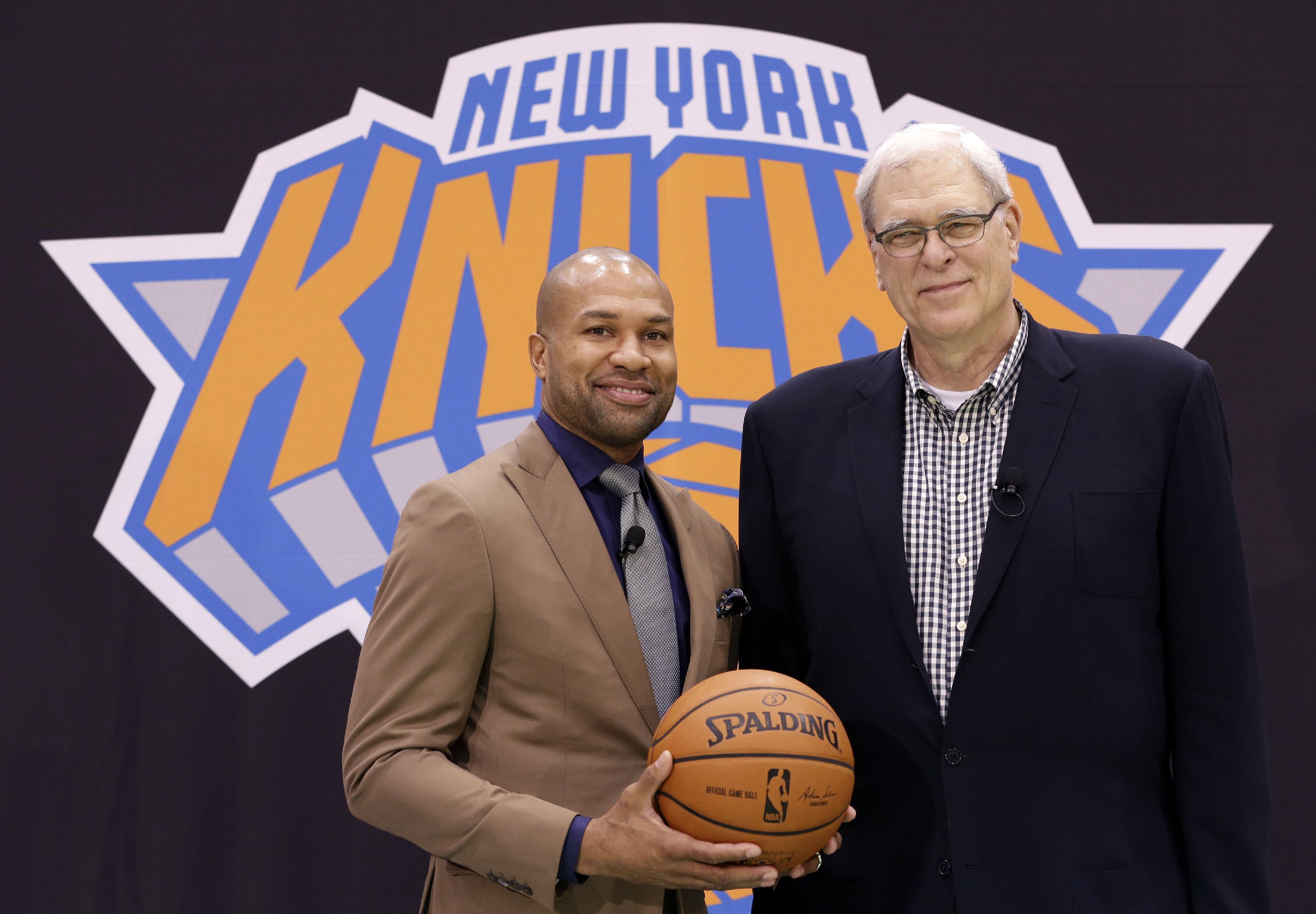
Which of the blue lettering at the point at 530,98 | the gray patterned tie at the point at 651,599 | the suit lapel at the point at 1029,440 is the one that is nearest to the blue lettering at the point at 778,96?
the blue lettering at the point at 530,98

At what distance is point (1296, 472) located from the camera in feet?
10.1

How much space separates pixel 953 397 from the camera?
173cm

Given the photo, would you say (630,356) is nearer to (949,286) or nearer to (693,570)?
(693,570)

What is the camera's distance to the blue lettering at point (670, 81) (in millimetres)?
3332

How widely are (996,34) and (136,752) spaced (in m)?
3.76

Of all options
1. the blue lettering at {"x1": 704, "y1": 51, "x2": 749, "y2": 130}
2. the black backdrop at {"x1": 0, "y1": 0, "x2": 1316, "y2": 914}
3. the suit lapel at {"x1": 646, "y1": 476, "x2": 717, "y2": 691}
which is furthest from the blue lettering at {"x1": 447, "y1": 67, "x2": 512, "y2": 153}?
the suit lapel at {"x1": 646, "y1": 476, "x2": 717, "y2": 691}

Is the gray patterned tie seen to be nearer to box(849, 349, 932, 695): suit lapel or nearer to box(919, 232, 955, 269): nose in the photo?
box(849, 349, 932, 695): suit lapel

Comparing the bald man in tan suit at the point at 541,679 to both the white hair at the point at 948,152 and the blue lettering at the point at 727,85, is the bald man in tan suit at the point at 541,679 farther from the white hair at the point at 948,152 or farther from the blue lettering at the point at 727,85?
the blue lettering at the point at 727,85

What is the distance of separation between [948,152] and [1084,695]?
3.14 ft

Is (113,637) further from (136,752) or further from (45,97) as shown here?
(45,97)

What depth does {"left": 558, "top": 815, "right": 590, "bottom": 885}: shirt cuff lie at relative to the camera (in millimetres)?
1471

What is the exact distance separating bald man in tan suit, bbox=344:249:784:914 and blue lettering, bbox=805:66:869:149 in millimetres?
1840

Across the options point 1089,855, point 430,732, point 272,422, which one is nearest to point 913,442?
point 1089,855

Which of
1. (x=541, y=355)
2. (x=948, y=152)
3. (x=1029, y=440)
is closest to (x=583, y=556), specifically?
(x=541, y=355)
